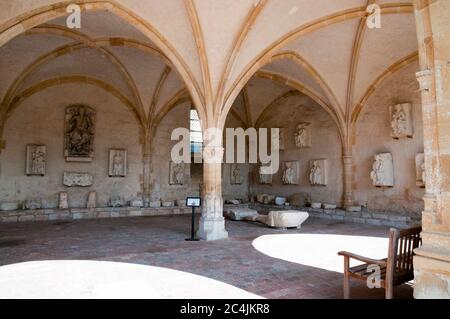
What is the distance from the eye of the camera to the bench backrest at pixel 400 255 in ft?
9.45

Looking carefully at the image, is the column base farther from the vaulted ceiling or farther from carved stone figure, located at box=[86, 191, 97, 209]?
carved stone figure, located at box=[86, 191, 97, 209]

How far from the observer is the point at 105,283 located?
3.79 metres

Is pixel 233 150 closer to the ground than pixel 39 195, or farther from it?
farther from it

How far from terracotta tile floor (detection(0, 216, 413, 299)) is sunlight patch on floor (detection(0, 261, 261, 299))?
31 cm

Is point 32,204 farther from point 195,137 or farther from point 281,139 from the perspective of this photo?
point 281,139

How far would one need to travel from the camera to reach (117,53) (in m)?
9.98

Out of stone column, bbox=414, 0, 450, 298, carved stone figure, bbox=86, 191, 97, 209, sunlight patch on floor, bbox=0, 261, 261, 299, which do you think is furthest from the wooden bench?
carved stone figure, bbox=86, 191, 97, 209

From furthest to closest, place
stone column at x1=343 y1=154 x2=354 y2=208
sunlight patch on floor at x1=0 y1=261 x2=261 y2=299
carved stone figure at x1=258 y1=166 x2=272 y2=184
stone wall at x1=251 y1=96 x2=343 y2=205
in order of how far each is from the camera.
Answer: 1. carved stone figure at x1=258 y1=166 x2=272 y2=184
2. stone wall at x1=251 y1=96 x2=343 y2=205
3. stone column at x1=343 y1=154 x2=354 y2=208
4. sunlight patch on floor at x1=0 y1=261 x2=261 y2=299

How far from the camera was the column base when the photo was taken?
6.87 m

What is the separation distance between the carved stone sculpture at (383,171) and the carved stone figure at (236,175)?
642 cm

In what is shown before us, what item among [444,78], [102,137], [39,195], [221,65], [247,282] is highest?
[221,65]

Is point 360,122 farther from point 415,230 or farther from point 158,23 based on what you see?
point 415,230
